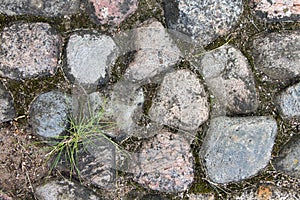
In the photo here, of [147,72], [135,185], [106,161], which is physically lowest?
[135,185]

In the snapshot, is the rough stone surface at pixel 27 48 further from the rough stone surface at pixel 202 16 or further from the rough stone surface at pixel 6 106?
the rough stone surface at pixel 202 16

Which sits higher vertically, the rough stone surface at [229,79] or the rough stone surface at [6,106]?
the rough stone surface at [6,106]

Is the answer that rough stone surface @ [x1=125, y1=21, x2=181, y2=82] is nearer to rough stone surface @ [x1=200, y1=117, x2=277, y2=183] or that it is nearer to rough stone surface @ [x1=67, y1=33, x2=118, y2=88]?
rough stone surface @ [x1=67, y1=33, x2=118, y2=88]

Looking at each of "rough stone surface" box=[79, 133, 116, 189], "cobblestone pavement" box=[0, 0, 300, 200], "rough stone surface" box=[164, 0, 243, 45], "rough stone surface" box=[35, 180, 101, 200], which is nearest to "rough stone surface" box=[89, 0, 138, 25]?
"cobblestone pavement" box=[0, 0, 300, 200]

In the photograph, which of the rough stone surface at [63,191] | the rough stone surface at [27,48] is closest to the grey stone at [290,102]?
the rough stone surface at [63,191]

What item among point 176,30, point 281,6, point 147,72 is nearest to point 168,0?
point 176,30

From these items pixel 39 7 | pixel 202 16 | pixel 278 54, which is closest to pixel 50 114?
pixel 39 7

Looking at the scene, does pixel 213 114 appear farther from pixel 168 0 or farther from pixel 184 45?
pixel 168 0
